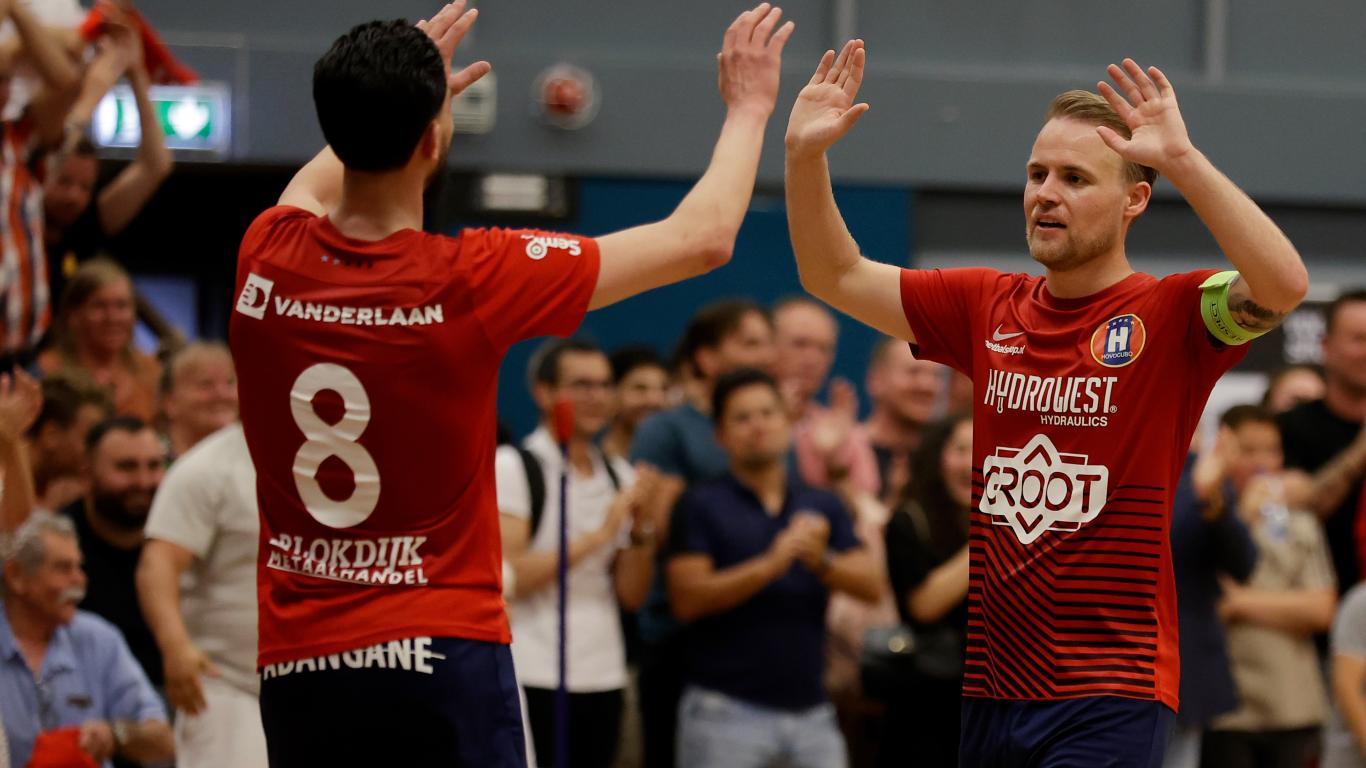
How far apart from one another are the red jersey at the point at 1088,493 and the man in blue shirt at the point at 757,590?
2710 mm

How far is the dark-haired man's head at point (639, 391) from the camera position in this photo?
8.16 m

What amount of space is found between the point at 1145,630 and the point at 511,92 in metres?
7.51

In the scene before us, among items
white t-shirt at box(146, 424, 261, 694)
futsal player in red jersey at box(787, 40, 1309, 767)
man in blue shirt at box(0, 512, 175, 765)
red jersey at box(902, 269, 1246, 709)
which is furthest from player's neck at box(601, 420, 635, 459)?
red jersey at box(902, 269, 1246, 709)

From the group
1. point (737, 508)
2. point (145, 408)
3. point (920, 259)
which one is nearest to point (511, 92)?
point (920, 259)

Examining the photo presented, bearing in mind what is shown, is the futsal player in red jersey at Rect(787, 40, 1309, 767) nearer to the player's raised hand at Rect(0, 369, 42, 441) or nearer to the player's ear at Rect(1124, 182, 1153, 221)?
the player's ear at Rect(1124, 182, 1153, 221)

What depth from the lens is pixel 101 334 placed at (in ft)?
25.2

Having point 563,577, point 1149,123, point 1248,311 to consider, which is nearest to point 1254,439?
point 563,577

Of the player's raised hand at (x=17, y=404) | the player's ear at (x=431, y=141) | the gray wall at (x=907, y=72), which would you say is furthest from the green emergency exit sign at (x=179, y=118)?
the player's ear at (x=431, y=141)

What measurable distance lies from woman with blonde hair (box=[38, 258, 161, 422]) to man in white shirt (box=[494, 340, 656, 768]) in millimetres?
1932

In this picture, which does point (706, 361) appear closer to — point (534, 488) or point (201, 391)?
point (534, 488)

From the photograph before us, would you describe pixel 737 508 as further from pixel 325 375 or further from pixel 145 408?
pixel 325 375

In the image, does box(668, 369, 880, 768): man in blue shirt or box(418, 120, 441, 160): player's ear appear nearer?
box(418, 120, 441, 160): player's ear

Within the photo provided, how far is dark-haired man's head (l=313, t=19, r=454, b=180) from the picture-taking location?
3262 millimetres

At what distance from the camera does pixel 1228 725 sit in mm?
7336
